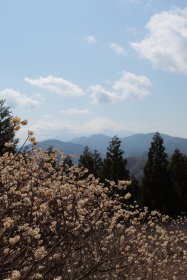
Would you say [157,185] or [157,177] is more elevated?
[157,177]

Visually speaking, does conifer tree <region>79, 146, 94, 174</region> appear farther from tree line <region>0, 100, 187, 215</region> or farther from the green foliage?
tree line <region>0, 100, 187, 215</region>

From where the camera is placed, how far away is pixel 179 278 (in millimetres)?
11938

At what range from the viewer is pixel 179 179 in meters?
32.7

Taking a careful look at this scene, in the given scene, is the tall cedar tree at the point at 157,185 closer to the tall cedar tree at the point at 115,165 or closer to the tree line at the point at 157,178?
Answer: the tree line at the point at 157,178

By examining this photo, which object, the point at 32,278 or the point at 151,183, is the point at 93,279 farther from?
the point at 151,183

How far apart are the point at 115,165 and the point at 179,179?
213 inches

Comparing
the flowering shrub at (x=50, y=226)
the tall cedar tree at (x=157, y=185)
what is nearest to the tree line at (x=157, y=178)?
the tall cedar tree at (x=157, y=185)

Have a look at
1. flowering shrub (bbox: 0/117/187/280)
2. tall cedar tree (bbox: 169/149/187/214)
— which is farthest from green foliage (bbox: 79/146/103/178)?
flowering shrub (bbox: 0/117/187/280)

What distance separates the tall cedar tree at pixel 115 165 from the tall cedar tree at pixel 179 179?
3852 millimetres

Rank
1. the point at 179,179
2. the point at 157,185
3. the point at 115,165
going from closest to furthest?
the point at 157,185, the point at 115,165, the point at 179,179

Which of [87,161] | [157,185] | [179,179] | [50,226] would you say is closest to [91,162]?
[87,161]

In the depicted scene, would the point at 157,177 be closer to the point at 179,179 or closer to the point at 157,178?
the point at 157,178

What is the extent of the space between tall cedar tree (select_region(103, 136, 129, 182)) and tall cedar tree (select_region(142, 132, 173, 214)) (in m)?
1.67

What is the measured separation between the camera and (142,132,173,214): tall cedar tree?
2997 centimetres
